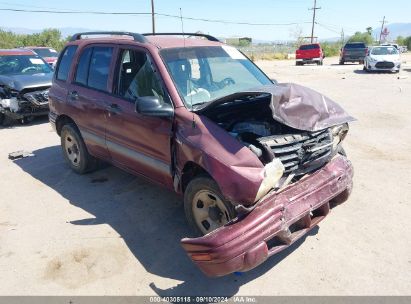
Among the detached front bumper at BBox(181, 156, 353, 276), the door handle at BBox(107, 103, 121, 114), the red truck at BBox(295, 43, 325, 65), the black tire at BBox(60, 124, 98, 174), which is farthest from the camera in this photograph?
the red truck at BBox(295, 43, 325, 65)

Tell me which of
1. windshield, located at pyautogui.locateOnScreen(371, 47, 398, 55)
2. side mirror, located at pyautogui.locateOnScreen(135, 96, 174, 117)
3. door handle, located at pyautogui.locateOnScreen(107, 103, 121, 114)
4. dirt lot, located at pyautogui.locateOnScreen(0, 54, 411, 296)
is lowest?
dirt lot, located at pyautogui.locateOnScreen(0, 54, 411, 296)

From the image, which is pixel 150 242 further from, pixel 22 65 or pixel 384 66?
pixel 384 66

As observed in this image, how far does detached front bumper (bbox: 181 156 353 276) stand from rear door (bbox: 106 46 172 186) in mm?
1185

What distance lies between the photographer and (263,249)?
2945 millimetres

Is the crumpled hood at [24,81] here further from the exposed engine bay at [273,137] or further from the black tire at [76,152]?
the exposed engine bay at [273,137]

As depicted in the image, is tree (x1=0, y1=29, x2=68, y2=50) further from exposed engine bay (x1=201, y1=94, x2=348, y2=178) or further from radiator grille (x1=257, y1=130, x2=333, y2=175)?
radiator grille (x1=257, y1=130, x2=333, y2=175)

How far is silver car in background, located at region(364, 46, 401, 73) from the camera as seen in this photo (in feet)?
65.6

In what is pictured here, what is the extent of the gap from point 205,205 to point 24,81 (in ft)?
26.0

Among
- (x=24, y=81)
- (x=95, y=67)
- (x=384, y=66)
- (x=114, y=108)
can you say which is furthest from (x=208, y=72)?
(x=384, y=66)

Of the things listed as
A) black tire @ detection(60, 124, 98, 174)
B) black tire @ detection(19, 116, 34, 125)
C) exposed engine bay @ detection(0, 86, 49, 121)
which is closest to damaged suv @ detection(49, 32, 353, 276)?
black tire @ detection(60, 124, 98, 174)

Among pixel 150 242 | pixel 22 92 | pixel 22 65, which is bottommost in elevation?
pixel 150 242

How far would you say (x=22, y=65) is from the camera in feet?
35.0

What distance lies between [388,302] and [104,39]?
427 cm

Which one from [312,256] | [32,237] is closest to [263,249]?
[312,256]
